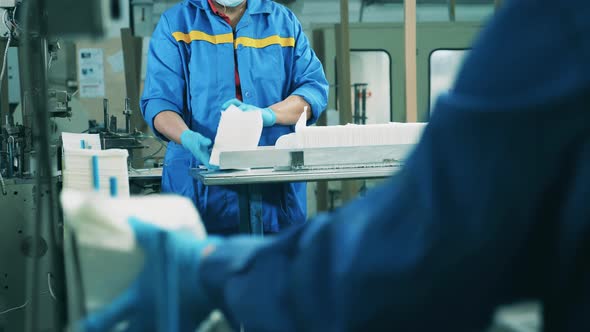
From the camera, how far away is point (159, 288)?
2.35 ft

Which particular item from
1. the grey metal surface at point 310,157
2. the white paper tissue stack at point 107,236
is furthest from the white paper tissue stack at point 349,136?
the white paper tissue stack at point 107,236

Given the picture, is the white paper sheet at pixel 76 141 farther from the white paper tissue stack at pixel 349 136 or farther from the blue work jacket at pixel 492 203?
the blue work jacket at pixel 492 203

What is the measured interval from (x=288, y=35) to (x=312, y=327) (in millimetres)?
2093

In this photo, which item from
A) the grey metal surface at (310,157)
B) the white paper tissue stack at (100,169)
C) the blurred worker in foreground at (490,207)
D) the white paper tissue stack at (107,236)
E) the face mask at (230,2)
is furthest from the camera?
the face mask at (230,2)

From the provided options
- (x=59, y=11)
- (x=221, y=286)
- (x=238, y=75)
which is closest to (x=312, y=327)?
(x=221, y=286)

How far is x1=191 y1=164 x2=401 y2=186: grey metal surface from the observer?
2.06 meters

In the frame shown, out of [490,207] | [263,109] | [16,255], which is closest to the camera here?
[490,207]

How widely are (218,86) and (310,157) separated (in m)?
0.52

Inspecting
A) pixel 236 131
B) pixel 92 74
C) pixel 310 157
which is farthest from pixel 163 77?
pixel 92 74

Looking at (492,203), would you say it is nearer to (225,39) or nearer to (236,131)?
(236,131)

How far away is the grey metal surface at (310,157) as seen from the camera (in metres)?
2.17

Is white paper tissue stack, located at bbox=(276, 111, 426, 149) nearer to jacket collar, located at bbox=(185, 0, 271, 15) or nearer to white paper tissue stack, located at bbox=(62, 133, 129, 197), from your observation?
jacket collar, located at bbox=(185, 0, 271, 15)

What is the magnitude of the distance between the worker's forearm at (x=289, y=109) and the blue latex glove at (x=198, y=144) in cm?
29

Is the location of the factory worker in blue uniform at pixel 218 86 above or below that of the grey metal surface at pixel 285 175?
above
